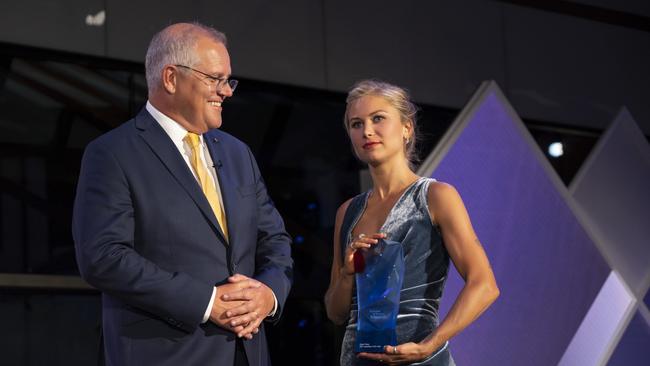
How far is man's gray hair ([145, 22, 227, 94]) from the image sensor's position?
2.34 m

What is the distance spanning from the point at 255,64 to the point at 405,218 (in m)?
3.02

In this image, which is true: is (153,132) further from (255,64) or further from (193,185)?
(255,64)

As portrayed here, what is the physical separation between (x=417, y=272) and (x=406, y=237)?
0.09m

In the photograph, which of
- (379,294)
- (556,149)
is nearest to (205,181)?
(379,294)

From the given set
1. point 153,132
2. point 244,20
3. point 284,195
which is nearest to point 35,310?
point 284,195

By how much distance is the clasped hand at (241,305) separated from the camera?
2156 mm

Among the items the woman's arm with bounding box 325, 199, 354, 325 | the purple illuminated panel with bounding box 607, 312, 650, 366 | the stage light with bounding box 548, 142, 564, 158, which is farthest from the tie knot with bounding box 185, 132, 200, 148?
the stage light with bounding box 548, 142, 564, 158

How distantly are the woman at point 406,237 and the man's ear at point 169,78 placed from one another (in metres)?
0.48

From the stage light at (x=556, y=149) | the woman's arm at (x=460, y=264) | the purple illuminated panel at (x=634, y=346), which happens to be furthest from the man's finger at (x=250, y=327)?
the stage light at (x=556, y=149)

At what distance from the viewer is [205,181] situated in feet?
7.64

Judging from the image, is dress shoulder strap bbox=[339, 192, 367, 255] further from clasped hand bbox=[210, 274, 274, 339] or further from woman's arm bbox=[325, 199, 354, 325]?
clasped hand bbox=[210, 274, 274, 339]

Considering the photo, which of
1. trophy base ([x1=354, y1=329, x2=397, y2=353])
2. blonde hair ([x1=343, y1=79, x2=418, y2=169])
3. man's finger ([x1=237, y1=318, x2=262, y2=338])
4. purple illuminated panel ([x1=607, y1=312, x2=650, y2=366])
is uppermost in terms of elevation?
blonde hair ([x1=343, y1=79, x2=418, y2=169])

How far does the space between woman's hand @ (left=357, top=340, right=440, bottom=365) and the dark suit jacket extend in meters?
Result: 0.28

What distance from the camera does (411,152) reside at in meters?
2.66
